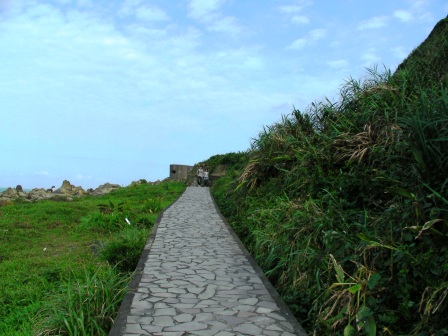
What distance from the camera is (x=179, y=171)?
34.6m

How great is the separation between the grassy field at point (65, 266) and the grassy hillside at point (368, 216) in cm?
221

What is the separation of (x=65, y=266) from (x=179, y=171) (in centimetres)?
2634

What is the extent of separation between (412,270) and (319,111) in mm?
7014

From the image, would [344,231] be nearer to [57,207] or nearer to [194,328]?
[194,328]

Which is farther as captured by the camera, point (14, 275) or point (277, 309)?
point (14, 275)

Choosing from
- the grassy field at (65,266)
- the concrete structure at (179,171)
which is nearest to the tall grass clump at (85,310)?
the grassy field at (65,266)

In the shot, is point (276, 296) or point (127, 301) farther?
point (276, 296)

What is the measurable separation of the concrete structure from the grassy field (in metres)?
17.4

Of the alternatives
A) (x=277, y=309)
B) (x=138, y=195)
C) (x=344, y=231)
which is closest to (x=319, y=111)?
(x=344, y=231)

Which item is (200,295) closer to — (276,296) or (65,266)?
(276,296)

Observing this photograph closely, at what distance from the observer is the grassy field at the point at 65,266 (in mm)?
5301

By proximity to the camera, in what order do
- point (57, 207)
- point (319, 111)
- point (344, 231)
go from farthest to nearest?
1. point (57, 207)
2. point (319, 111)
3. point (344, 231)

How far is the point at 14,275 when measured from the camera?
8.29 metres

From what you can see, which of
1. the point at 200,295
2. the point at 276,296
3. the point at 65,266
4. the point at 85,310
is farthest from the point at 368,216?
the point at 65,266
